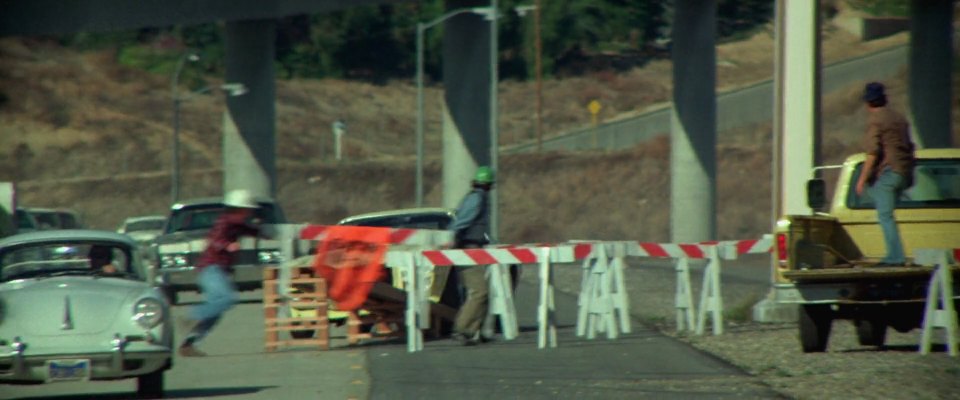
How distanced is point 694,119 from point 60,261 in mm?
31462

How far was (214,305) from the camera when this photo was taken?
15562 mm

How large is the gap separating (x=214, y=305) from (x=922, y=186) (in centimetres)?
691

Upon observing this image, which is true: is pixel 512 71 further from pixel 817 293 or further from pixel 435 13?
pixel 817 293

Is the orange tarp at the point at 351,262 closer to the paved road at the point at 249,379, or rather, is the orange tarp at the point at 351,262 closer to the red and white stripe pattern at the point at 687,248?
the paved road at the point at 249,379

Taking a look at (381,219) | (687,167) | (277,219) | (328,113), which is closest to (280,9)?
(687,167)

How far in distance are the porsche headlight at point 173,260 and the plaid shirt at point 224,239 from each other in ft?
33.9

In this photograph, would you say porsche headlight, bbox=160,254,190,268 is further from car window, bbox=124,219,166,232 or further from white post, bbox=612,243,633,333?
car window, bbox=124,219,166,232

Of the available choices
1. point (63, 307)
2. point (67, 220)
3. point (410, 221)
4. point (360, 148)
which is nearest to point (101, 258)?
point (63, 307)

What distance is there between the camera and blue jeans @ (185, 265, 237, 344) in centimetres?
1556

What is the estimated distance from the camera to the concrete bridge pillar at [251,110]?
153 ft

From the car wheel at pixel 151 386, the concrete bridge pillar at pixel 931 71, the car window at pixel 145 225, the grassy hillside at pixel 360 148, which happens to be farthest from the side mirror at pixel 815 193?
the grassy hillside at pixel 360 148

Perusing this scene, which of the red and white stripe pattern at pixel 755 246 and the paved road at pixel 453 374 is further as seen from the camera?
the red and white stripe pattern at pixel 755 246

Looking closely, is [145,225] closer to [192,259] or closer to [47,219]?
[47,219]

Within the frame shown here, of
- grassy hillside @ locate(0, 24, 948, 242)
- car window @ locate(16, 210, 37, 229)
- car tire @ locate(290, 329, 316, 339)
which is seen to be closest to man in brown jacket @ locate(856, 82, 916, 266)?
car tire @ locate(290, 329, 316, 339)
